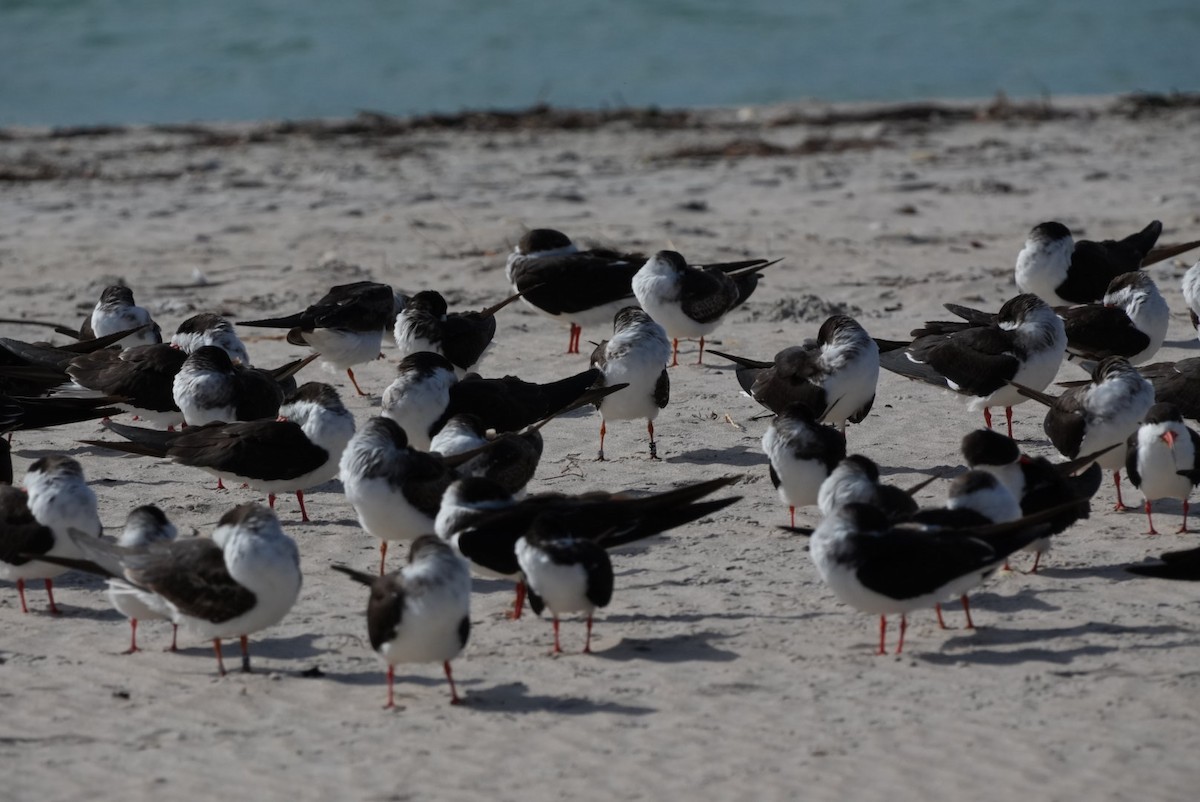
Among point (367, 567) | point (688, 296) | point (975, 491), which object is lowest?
point (367, 567)

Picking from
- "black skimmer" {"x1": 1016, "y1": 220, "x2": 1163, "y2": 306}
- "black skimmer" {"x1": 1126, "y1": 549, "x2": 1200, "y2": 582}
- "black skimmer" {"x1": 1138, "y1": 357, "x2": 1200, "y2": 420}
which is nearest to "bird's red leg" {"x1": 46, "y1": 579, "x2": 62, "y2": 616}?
"black skimmer" {"x1": 1126, "y1": 549, "x2": 1200, "y2": 582}

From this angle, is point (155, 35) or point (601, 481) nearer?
point (601, 481)

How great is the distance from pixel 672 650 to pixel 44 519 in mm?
2340

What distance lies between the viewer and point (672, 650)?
18.1 ft

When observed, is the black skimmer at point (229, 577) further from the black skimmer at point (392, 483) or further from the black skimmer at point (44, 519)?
the black skimmer at point (392, 483)

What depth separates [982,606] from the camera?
19.1 feet

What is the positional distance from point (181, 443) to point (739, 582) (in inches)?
102

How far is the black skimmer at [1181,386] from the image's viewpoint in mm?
7441

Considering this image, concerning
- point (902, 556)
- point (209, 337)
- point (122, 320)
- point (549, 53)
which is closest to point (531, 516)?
point (902, 556)

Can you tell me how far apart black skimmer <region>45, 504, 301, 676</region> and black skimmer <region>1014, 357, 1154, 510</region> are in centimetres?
350

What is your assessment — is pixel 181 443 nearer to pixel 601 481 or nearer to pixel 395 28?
pixel 601 481

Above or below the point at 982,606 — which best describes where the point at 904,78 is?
above

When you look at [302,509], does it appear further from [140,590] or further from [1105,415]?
[1105,415]

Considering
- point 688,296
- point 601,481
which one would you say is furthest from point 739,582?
point 688,296
